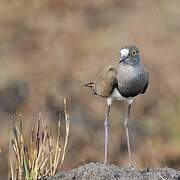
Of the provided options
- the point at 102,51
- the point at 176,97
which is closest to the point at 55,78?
the point at 102,51

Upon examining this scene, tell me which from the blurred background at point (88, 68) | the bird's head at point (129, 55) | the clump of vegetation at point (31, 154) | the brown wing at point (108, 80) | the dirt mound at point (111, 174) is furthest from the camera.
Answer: the blurred background at point (88, 68)

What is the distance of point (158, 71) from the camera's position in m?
12.9

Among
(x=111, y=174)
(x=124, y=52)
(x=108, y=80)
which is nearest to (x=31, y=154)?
(x=111, y=174)

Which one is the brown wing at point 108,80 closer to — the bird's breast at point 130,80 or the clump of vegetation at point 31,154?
the bird's breast at point 130,80

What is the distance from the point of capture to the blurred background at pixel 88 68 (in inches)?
441

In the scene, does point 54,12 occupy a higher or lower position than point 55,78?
higher

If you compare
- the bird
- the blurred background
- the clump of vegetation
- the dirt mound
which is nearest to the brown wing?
the bird

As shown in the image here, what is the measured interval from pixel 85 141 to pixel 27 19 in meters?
4.20

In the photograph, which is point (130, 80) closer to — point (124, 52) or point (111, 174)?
point (124, 52)

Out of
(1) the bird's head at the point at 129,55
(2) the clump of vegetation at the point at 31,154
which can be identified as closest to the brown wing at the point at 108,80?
(1) the bird's head at the point at 129,55

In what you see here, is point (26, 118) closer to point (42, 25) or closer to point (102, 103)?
point (102, 103)

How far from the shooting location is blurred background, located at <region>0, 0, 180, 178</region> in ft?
36.7

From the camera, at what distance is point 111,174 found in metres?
5.55

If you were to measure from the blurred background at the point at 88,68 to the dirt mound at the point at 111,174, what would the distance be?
15.5ft
